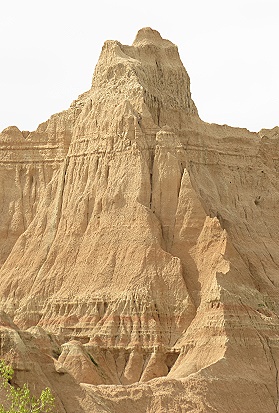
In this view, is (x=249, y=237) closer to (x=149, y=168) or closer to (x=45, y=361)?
(x=149, y=168)

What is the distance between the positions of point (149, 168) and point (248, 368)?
16943 mm

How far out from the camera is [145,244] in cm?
11919

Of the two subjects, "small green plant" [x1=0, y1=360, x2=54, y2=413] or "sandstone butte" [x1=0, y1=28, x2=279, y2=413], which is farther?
"sandstone butte" [x1=0, y1=28, x2=279, y2=413]

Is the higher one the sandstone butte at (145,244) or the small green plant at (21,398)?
the sandstone butte at (145,244)

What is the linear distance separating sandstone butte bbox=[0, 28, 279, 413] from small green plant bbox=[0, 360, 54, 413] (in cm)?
754

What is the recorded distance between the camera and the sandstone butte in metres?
111

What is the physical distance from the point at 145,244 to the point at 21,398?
34.8 meters

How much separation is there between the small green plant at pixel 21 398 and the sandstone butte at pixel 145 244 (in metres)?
7.54

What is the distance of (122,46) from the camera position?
129 metres

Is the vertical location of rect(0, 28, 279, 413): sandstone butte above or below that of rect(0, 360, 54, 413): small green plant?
above

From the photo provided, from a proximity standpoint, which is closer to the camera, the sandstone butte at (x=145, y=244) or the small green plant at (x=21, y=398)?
the small green plant at (x=21, y=398)

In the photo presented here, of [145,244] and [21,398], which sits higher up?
[145,244]

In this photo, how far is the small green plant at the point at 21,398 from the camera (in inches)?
3356

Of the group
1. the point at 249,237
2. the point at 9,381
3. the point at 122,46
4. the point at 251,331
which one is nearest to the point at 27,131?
the point at 122,46
